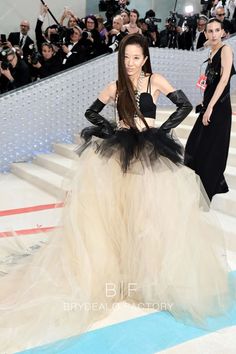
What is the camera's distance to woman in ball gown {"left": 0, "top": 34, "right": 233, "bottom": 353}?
2410 mm

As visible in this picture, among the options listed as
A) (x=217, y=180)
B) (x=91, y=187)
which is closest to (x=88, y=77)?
(x=217, y=180)

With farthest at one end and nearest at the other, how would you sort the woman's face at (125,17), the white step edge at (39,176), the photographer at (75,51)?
the woman's face at (125,17), the photographer at (75,51), the white step edge at (39,176)

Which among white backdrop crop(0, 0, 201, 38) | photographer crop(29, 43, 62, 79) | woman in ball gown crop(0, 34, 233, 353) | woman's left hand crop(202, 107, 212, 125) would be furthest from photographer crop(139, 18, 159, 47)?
woman in ball gown crop(0, 34, 233, 353)

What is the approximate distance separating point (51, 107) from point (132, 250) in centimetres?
443

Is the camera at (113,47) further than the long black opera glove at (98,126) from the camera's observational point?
Answer: Yes

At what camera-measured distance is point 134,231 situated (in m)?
2.48

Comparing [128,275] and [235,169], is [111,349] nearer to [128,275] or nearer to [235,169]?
[128,275]

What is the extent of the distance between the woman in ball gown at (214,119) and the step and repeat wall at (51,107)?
2.90m

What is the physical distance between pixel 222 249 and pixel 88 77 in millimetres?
4520

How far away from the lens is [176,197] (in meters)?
2.48

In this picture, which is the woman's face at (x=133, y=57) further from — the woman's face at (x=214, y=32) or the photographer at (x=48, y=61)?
the photographer at (x=48, y=61)

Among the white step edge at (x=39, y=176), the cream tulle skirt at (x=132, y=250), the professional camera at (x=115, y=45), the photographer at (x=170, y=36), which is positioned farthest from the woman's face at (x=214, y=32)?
the photographer at (x=170, y=36)

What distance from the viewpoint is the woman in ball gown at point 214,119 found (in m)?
3.56
